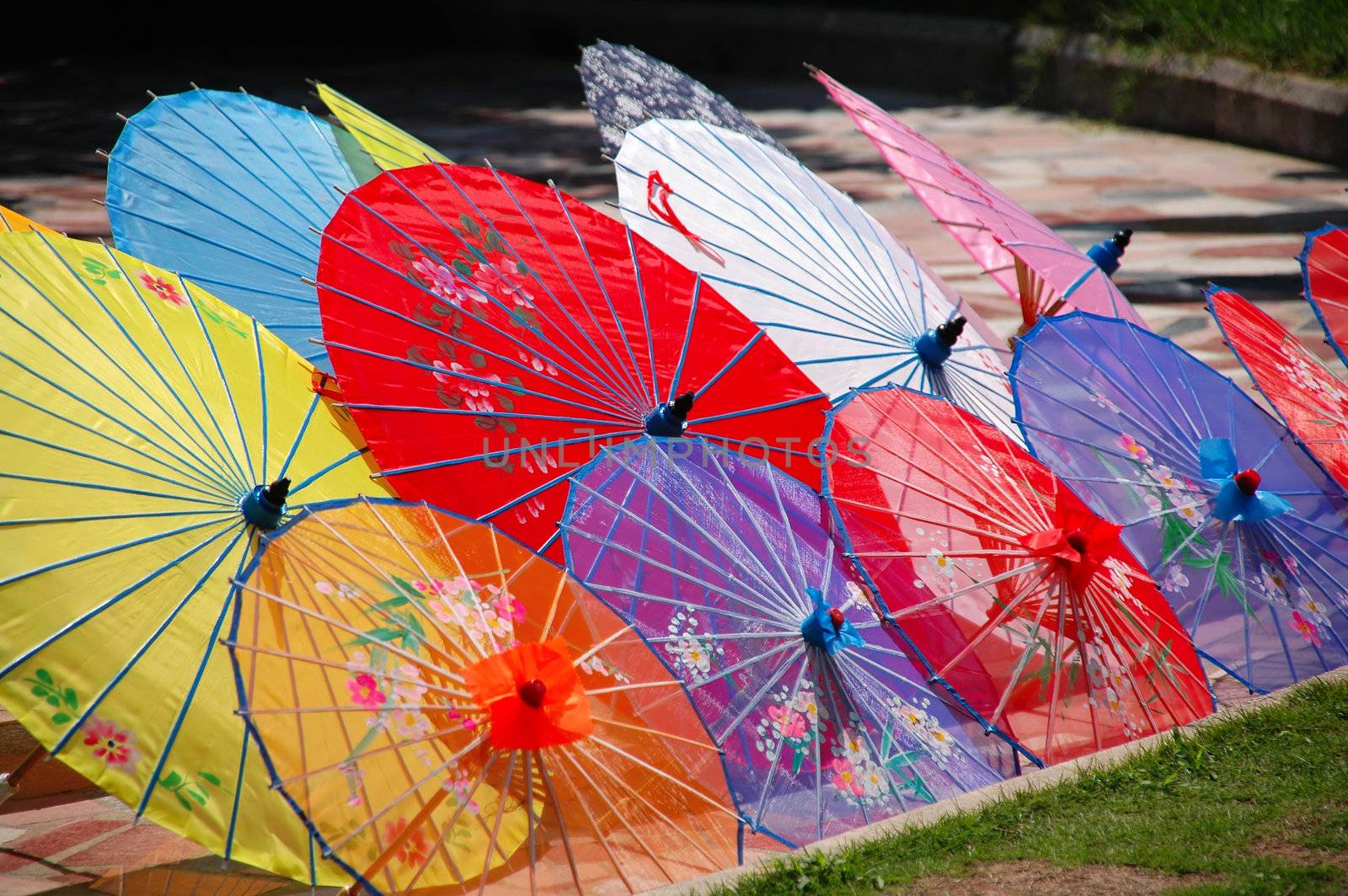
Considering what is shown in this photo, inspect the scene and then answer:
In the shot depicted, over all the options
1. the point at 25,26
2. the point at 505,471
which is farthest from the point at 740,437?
the point at 25,26

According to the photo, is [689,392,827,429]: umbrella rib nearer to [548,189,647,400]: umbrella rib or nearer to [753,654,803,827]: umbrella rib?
[548,189,647,400]: umbrella rib

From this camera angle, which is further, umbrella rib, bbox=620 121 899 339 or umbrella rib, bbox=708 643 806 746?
umbrella rib, bbox=620 121 899 339

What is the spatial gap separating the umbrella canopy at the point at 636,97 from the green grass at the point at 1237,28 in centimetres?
636

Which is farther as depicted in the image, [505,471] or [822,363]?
[822,363]

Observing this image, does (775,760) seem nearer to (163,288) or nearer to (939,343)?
(939,343)

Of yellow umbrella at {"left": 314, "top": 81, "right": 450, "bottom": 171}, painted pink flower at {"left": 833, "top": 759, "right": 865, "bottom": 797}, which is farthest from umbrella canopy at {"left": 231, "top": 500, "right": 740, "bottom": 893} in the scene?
yellow umbrella at {"left": 314, "top": 81, "right": 450, "bottom": 171}

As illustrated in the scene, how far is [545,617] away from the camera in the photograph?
10.2 ft

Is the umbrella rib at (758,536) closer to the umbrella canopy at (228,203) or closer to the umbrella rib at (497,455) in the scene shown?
the umbrella rib at (497,455)

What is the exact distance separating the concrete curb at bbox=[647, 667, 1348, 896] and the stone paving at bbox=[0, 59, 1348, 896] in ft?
9.15

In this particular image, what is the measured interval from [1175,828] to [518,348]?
200 centimetres

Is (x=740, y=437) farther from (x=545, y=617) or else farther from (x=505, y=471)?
(x=545, y=617)

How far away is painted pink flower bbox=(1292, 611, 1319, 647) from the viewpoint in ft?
13.3

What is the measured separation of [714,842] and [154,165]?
9.49 ft

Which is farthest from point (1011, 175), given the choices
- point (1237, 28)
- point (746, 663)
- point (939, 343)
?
point (746, 663)
